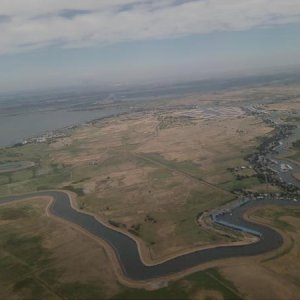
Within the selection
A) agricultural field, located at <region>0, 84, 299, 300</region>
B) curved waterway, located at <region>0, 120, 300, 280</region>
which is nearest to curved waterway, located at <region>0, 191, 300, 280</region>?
curved waterway, located at <region>0, 120, 300, 280</region>

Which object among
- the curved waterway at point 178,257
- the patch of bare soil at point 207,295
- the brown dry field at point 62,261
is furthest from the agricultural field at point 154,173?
the patch of bare soil at point 207,295

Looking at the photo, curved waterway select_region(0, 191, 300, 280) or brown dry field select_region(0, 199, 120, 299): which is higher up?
brown dry field select_region(0, 199, 120, 299)

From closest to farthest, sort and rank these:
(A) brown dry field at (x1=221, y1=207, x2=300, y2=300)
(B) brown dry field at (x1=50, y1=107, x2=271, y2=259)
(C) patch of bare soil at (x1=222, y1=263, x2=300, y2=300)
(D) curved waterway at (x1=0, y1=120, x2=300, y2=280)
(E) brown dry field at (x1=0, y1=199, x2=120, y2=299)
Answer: (C) patch of bare soil at (x1=222, y1=263, x2=300, y2=300)
(A) brown dry field at (x1=221, y1=207, x2=300, y2=300)
(E) brown dry field at (x1=0, y1=199, x2=120, y2=299)
(D) curved waterway at (x1=0, y1=120, x2=300, y2=280)
(B) brown dry field at (x1=50, y1=107, x2=271, y2=259)

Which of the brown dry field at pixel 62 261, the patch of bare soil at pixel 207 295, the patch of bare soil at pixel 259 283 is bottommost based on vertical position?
the patch of bare soil at pixel 207 295

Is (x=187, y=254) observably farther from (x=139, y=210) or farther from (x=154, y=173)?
(x=154, y=173)

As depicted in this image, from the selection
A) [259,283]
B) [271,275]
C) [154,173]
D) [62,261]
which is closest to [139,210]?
[62,261]

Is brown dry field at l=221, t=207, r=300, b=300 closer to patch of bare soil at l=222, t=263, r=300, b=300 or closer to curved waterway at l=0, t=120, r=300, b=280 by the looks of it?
patch of bare soil at l=222, t=263, r=300, b=300

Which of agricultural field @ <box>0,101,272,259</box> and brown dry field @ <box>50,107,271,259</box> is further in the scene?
agricultural field @ <box>0,101,272,259</box>

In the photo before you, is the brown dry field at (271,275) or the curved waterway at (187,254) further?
the curved waterway at (187,254)

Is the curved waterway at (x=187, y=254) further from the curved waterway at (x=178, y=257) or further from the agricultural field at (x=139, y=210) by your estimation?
the agricultural field at (x=139, y=210)
